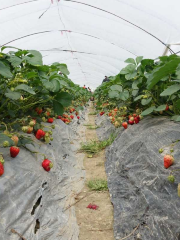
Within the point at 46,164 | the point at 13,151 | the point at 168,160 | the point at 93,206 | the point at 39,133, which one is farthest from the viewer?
the point at 39,133

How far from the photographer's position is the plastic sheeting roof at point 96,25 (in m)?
4.66

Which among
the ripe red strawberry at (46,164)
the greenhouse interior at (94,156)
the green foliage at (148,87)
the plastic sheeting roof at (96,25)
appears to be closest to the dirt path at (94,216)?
the greenhouse interior at (94,156)

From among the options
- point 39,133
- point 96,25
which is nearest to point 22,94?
point 39,133

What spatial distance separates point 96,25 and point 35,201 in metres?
5.08

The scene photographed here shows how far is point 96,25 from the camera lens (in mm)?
5984

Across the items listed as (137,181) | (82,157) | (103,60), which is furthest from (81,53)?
(137,181)

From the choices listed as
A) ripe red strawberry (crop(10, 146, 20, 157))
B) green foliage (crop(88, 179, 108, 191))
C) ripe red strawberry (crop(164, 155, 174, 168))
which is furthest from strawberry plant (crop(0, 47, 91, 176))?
ripe red strawberry (crop(164, 155, 174, 168))

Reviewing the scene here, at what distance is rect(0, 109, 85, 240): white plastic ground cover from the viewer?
158 cm

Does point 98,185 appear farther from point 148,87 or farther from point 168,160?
point 148,87

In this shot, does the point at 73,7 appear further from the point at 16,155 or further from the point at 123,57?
the point at 16,155

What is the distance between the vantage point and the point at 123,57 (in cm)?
752

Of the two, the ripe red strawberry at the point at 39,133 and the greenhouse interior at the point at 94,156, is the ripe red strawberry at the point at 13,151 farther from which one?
the ripe red strawberry at the point at 39,133

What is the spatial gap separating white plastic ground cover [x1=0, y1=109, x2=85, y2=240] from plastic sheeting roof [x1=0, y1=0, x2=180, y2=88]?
3465 millimetres

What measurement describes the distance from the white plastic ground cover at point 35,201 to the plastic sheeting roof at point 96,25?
3465 mm
